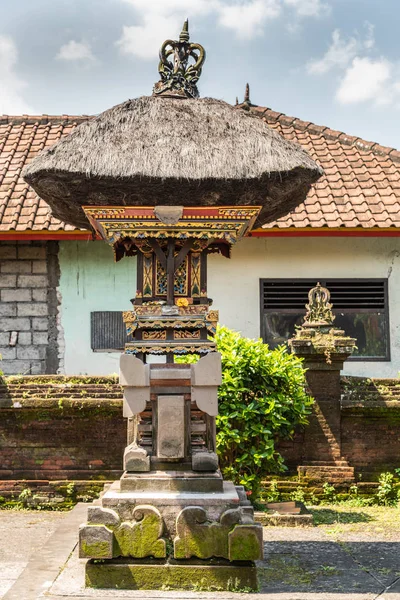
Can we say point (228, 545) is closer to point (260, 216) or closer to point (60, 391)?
point (260, 216)

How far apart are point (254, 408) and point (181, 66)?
4168 mm

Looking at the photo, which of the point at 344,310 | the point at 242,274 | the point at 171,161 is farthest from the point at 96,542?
the point at 344,310

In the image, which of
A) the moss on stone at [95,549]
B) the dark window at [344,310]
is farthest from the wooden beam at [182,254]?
the dark window at [344,310]

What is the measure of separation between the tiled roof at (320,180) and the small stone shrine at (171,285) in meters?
4.70

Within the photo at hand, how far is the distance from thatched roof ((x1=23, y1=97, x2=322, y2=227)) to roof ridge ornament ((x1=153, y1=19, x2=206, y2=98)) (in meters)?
0.38

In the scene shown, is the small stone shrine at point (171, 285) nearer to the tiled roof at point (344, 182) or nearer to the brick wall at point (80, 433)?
the brick wall at point (80, 433)

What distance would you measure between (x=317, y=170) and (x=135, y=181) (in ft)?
5.21

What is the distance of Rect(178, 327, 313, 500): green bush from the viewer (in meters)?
9.23

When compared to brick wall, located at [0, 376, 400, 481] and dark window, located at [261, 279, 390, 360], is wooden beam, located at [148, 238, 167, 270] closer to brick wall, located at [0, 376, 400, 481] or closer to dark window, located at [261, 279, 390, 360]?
brick wall, located at [0, 376, 400, 481]

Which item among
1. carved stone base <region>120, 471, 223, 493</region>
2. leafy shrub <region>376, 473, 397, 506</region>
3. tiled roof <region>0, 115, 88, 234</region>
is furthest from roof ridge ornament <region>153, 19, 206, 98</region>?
leafy shrub <region>376, 473, 397, 506</region>

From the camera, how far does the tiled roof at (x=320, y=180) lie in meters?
11.7

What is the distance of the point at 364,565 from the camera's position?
6922 millimetres

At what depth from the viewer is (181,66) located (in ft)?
24.1

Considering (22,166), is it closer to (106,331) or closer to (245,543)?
(106,331)
